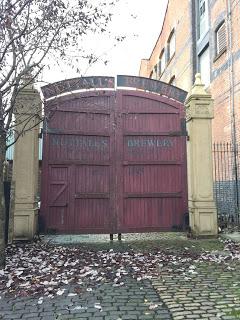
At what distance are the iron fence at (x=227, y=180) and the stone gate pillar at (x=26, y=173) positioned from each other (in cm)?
667

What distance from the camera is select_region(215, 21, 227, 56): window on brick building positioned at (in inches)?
627

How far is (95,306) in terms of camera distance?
488cm

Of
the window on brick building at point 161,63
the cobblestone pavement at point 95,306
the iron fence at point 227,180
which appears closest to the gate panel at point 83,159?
the iron fence at point 227,180

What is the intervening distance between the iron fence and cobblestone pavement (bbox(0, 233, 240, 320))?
6868mm

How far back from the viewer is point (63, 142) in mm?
10727

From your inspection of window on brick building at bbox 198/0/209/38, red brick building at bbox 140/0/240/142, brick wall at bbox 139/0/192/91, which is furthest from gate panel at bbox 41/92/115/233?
brick wall at bbox 139/0/192/91

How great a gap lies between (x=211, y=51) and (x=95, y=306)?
1501 centimetres

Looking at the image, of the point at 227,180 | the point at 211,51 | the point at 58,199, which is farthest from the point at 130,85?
the point at 211,51

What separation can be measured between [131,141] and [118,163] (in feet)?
2.57

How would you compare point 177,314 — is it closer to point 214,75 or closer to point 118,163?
point 118,163

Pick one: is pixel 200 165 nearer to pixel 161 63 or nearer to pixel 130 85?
pixel 130 85

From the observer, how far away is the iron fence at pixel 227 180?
14086mm

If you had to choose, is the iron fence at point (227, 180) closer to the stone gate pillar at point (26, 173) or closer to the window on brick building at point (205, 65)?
the window on brick building at point (205, 65)

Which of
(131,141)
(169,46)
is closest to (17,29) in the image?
(131,141)
